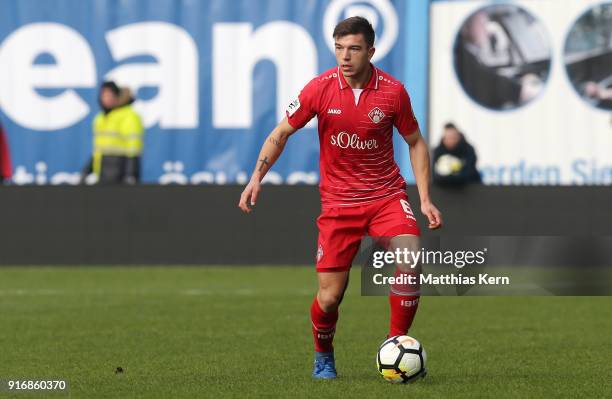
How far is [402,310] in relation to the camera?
27.2 feet

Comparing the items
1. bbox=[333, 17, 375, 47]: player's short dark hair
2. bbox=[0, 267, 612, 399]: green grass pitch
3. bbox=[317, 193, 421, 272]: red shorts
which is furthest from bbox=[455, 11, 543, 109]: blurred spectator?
bbox=[333, 17, 375, 47]: player's short dark hair

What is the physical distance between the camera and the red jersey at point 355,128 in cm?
820

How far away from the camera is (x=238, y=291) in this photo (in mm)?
14961

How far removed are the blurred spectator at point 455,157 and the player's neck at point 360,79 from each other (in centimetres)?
1012

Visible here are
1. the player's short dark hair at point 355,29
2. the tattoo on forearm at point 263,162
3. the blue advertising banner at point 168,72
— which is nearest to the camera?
the player's short dark hair at point 355,29

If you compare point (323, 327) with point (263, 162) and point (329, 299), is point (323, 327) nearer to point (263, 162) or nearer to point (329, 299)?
point (329, 299)

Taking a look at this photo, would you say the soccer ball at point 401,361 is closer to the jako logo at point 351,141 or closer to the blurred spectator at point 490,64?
the jako logo at point 351,141

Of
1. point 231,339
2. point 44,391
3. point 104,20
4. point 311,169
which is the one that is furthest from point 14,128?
point 44,391

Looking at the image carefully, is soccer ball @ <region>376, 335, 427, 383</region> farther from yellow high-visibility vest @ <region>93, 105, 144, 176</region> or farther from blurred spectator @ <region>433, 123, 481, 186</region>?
yellow high-visibility vest @ <region>93, 105, 144, 176</region>

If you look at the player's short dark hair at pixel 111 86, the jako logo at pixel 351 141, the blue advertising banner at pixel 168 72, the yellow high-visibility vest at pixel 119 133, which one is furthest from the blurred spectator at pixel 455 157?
the jako logo at pixel 351 141

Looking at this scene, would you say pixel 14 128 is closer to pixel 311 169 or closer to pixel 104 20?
pixel 104 20

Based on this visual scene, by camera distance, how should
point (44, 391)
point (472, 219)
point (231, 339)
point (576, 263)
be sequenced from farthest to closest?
point (472, 219), point (576, 263), point (231, 339), point (44, 391)

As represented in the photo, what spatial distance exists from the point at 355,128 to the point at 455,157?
10613mm

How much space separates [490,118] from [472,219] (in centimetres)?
493
